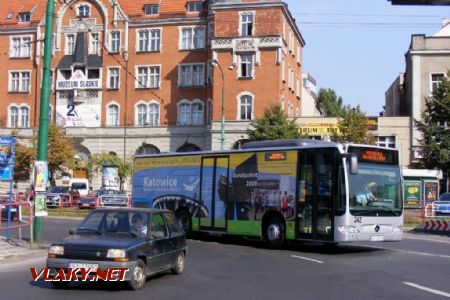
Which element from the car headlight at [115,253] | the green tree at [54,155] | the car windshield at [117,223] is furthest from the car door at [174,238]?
the green tree at [54,155]

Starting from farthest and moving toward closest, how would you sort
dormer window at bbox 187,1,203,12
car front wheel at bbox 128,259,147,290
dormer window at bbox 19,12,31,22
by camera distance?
dormer window at bbox 19,12,31,22, dormer window at bbox 187,1,203,12, car front wheel at bbox 128,259,147,290

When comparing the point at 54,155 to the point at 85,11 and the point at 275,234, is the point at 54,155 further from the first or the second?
the point at 275,234

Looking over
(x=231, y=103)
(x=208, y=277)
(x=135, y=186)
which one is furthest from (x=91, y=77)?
(x=208, y=277)

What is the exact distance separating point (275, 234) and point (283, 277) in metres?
6.35

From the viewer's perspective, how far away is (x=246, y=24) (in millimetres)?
58531

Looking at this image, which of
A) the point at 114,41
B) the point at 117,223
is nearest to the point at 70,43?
the point at 114,41

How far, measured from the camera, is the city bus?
1725 centimetres

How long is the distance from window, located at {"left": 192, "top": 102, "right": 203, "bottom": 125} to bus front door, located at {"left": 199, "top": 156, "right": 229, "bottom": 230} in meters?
41.7

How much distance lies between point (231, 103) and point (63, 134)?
18.2 metres

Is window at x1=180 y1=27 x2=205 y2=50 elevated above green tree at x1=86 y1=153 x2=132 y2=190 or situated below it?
above

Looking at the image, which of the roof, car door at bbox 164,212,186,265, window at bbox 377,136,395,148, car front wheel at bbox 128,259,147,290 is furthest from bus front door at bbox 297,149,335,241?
the roof

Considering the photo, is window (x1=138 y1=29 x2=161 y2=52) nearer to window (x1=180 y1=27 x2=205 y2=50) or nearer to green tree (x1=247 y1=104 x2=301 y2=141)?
window (x1=180 y1=27 x2=205 y2=50)

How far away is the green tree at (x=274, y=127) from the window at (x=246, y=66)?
582cm

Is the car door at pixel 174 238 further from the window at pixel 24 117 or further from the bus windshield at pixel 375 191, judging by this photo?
the window at pixel 24 117
